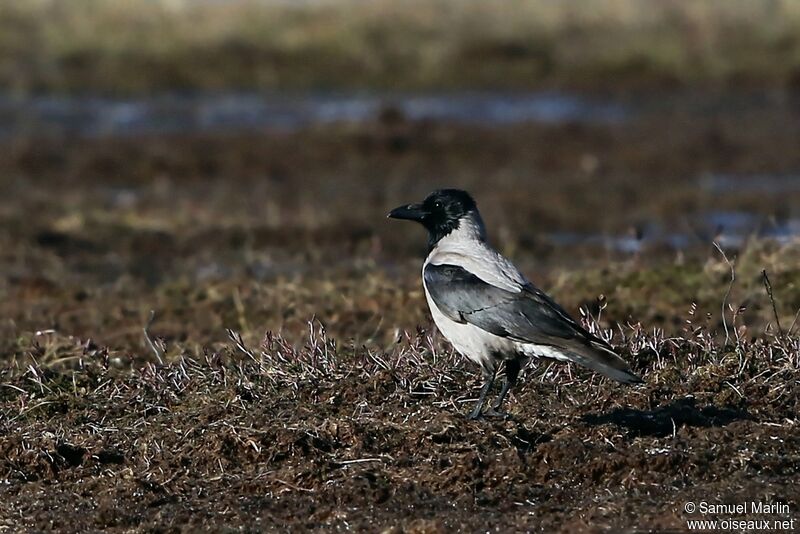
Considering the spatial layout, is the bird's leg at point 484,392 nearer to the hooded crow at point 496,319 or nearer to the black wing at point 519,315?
the hooded crow at point 496,319

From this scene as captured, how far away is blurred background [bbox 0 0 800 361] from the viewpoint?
10.2 metres

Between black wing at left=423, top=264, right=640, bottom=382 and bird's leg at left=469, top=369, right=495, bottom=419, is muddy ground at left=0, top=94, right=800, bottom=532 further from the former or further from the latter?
black wing at left=423, top=264, right=640, bottom=382

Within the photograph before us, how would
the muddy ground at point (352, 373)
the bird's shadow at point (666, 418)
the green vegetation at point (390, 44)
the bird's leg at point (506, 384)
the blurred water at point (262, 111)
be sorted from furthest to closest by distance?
the green vegetation at point (390, 44), the blurred water at point (262, 111), the bird's leg at point (506, 384), the bird's shadow at point (666, 418), the muddy ground at point (352, 373)

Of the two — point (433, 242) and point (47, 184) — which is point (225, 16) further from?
point (433, 242)

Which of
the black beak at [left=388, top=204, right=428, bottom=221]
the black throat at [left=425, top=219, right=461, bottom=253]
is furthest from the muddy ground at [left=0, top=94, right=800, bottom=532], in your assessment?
the black beak at [left=388, top=204, right=428, bottom=221]

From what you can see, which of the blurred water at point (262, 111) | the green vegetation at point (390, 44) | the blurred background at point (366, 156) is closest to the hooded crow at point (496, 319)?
the blurred background at point (366, 156)

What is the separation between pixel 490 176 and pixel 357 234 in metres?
5.69

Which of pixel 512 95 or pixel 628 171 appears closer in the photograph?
pixel 628 171

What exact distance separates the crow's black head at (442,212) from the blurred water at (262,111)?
16.0 m

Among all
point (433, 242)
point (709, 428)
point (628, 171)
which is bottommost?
point (628, 171)

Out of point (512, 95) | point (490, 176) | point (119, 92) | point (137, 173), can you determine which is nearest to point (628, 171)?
point (490, 176)

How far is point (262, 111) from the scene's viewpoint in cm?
2659

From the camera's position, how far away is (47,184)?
1909 cm

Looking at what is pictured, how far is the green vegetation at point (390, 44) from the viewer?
2952cm
